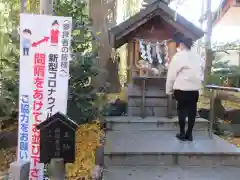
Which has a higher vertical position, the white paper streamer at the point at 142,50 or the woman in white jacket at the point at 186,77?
the white paper streamer at the point at 142,50

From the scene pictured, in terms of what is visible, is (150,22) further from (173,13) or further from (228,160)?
(228,160)

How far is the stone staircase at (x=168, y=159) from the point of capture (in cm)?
489

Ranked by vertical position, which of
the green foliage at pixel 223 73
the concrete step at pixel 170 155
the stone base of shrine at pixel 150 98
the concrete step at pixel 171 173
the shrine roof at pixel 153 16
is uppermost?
the shrine roof at pixel 153 16

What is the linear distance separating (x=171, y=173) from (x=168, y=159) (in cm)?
44

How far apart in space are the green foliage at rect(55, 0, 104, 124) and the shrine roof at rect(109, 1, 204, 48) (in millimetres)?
686

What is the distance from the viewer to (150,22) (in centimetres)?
780

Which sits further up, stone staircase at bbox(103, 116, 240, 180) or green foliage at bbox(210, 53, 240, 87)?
green foliage at bbox(210, 53, 240, 87)

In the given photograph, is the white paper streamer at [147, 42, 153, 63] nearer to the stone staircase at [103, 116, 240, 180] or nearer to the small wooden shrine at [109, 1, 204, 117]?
the small wooden shrine at [109, 1, 204, 117]

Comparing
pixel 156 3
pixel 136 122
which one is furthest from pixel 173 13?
pixel 136 122

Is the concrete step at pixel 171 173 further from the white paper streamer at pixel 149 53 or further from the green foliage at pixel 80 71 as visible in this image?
the white paper streamer at pixel 149 53

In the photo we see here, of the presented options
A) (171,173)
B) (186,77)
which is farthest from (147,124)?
(171,173)

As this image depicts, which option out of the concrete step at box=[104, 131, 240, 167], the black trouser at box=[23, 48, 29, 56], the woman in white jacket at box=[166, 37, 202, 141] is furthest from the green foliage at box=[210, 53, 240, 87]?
the black trouser at box=[23, 48, 29, 56]

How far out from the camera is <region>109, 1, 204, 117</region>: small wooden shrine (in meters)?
7.41

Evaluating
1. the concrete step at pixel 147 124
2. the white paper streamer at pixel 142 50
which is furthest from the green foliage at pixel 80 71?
the white paper streamer at pixel 142 50
